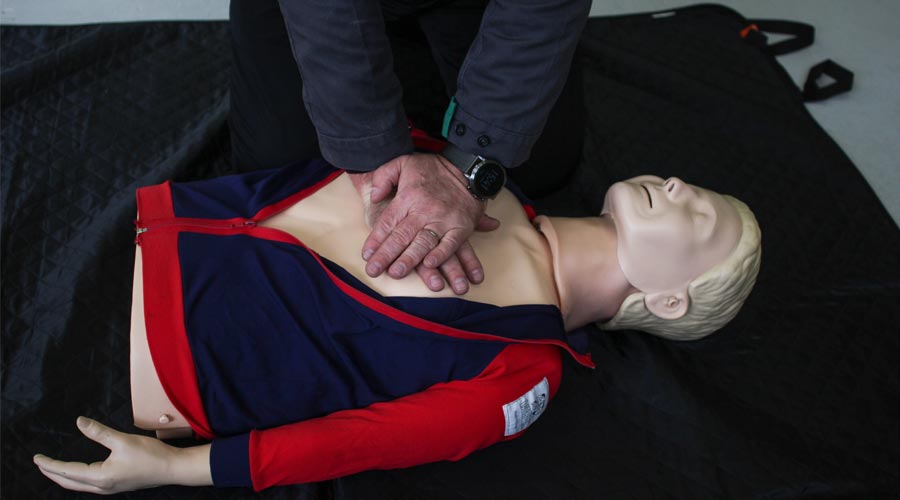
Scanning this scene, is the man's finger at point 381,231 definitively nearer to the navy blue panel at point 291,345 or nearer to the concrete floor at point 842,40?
the navy blue panel at point 291,345

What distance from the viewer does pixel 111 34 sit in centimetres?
185

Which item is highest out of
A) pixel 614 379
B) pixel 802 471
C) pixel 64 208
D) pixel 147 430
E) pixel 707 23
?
pixel 707 23

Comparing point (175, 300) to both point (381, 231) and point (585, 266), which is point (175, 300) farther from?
point (585, 266)

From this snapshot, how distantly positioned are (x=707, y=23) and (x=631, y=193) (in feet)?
3.86

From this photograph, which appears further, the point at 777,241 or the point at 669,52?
the point at 669,52

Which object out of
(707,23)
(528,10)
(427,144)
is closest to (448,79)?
(427,144)

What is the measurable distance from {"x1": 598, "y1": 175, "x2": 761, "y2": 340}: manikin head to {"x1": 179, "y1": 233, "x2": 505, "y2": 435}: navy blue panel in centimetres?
33

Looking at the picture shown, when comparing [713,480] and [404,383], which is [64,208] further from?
[713,480]

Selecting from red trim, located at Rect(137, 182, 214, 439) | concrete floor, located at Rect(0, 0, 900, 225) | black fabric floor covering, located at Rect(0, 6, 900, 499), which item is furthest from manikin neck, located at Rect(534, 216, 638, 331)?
concrete floor, located at Rect(0, 0, 900, 225)

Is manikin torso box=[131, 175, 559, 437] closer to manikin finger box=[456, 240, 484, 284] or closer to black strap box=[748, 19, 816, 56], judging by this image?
manikin finger box=[456, 240, 484, 284]

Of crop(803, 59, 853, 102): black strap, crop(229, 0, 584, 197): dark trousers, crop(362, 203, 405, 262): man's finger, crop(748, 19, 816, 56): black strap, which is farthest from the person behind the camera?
crop(748, 19, 816, 56): black strap

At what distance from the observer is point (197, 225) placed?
1290mm

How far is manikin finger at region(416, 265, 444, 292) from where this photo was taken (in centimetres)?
120

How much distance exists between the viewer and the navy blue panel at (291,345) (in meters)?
1.21
